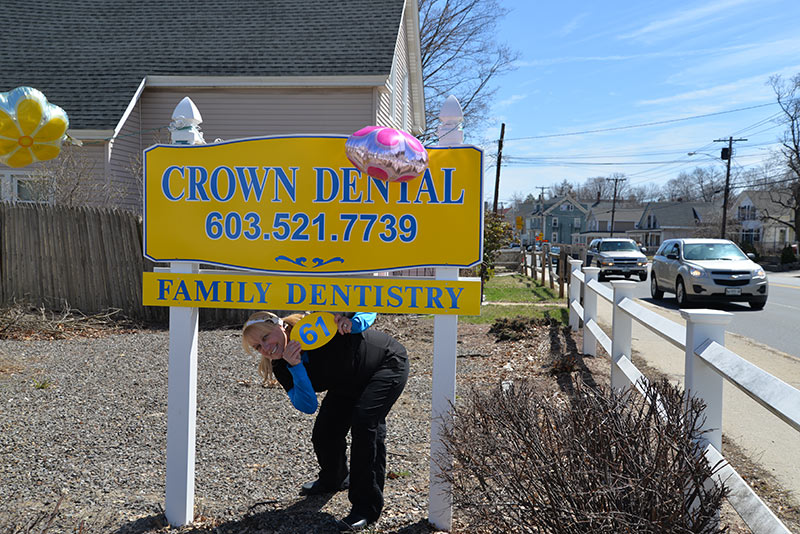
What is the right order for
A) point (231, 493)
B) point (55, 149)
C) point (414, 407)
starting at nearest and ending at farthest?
point (231, 493) → point (55, 149) → point (414, 407)

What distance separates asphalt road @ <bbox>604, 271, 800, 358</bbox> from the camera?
32.3 feet

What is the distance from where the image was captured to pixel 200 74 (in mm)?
13375

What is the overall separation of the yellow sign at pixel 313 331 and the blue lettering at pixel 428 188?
0.82m

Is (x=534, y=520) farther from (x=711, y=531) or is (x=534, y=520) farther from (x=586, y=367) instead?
(x=586, y=367)

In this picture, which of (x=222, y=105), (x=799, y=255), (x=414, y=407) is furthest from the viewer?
(x=799, y=255)

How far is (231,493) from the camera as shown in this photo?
12.6 ft

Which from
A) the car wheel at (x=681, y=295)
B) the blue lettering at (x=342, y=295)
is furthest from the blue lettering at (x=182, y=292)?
the car wheel at (x=681, y=295)

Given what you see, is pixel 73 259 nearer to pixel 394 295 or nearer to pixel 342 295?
pixel 342 295

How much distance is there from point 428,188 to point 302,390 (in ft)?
4.27

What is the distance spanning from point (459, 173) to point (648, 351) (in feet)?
20.2

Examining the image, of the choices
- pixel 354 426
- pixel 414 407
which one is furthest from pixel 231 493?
pixel 414 407

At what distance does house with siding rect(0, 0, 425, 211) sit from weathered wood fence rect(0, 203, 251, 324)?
1916mm

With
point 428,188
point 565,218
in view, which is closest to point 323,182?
point 428,188

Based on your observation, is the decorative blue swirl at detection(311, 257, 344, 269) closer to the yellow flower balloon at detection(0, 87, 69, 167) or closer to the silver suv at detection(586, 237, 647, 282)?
the yellow flower balloon at detection(0, 87, 69, 167)
